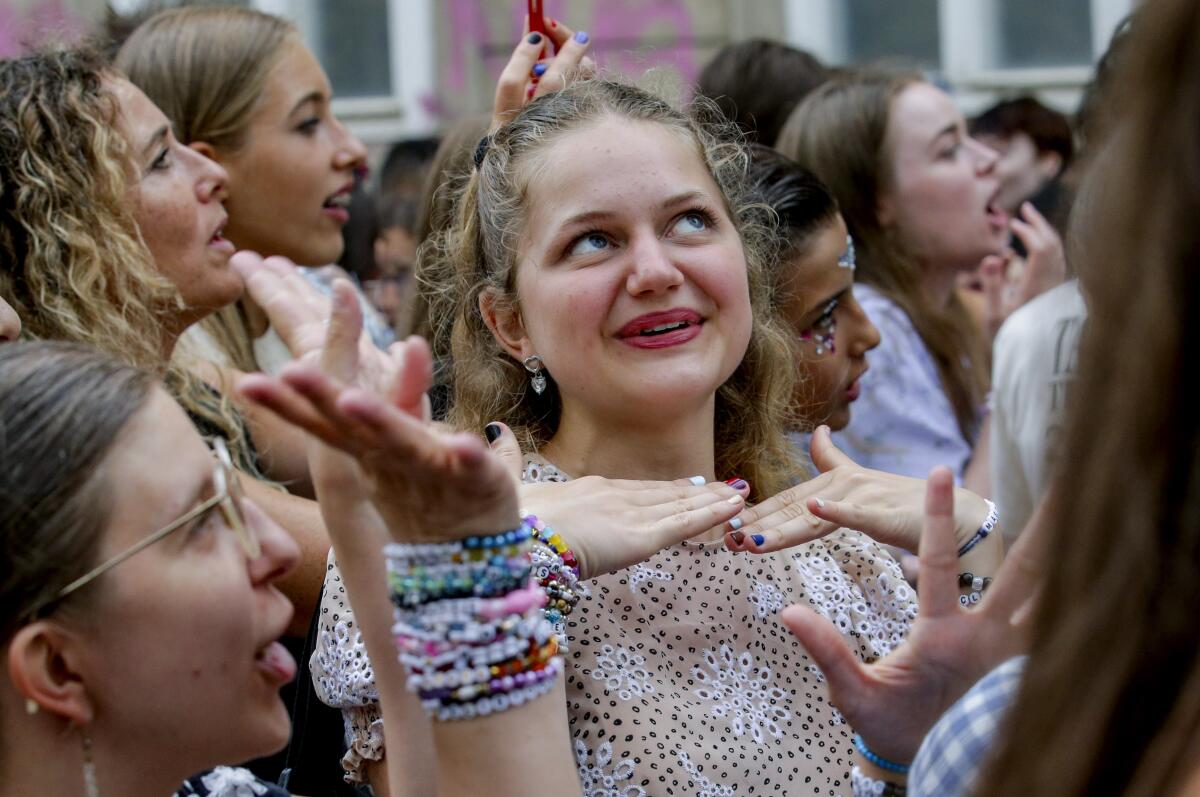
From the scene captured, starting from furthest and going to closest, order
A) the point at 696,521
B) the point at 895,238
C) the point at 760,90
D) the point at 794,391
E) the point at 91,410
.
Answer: the point at 760,90, the point at 895,238, the point at 794,391, the point at 696,521, the point at 91,410

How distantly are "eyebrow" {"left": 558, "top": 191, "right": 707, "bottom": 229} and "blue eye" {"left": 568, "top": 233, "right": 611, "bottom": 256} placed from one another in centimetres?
3

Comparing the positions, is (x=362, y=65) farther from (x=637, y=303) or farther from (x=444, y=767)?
(x=444, y=767)

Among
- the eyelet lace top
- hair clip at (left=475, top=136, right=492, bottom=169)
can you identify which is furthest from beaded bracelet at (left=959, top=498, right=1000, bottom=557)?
hair clip at (left=475, top=136, right=492, bottom=169)

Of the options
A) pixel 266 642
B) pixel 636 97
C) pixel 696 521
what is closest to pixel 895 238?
pixel 636 97

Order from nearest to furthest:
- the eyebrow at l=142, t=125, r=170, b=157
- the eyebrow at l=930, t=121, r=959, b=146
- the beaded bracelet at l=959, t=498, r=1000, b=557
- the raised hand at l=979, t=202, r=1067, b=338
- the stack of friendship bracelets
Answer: the stack of friendship bracelets
the beaded bracelet at l=959, t=498, r=1000, b=557
the eyebrow at l=142, t=125, r=170, b=157
the eyebrow at l=930, t=121, r=959, b=146
the raised hand at l=979, t=202, r=1067, b=338

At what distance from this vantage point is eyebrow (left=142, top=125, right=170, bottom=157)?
2.92m

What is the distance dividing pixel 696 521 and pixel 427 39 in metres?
6.49

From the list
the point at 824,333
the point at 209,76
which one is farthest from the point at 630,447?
the point at 209,76

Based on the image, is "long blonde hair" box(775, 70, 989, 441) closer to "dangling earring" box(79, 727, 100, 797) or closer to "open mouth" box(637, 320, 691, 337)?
"open mouth" box(637, 320, 691, 337)

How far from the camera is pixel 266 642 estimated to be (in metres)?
1.67

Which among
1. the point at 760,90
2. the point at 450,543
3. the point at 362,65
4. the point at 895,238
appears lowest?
the point at 362,65

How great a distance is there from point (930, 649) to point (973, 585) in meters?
0.86

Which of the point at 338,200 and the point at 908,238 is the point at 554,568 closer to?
the point at 338,200

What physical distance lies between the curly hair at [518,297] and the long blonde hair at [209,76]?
1.01 m
